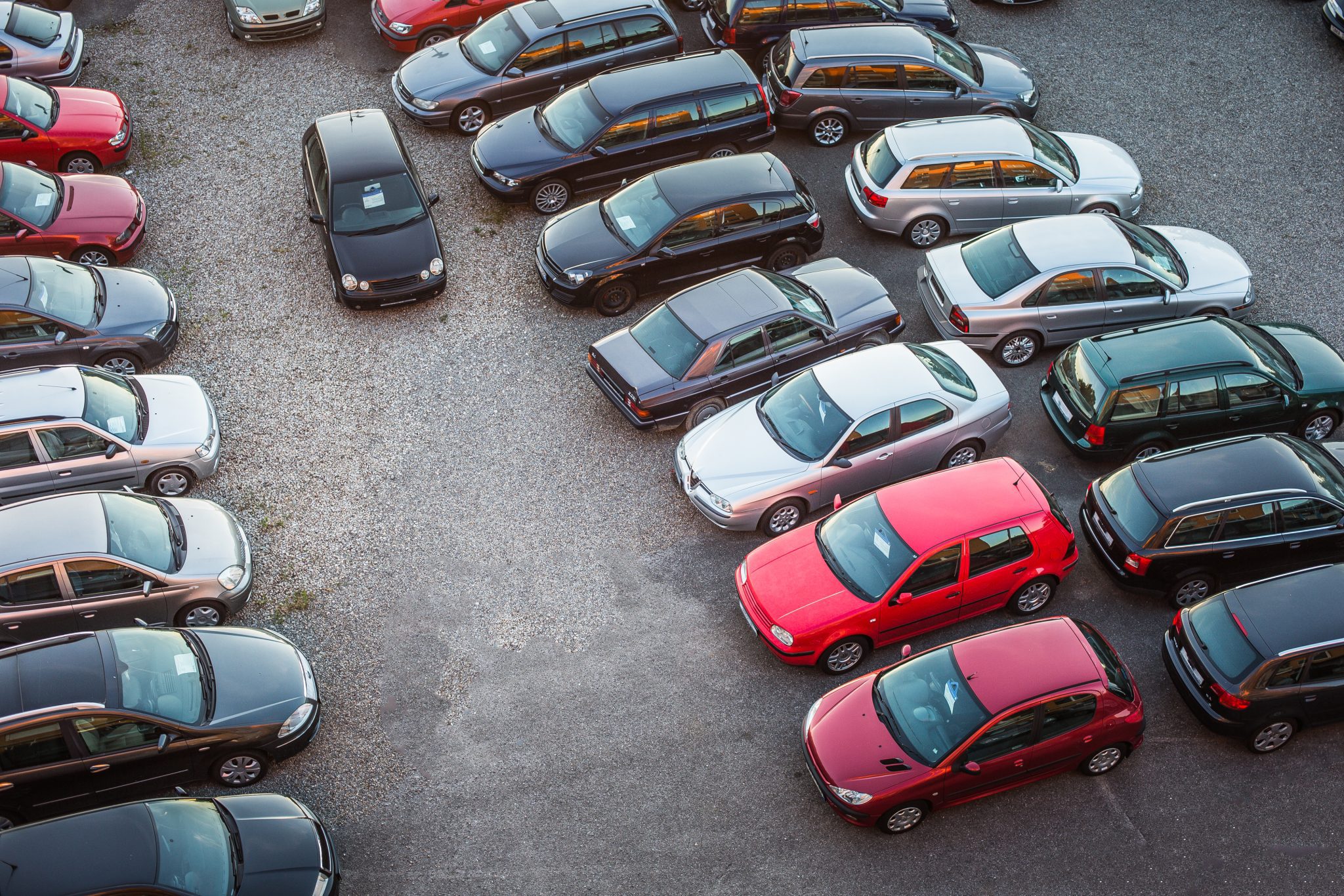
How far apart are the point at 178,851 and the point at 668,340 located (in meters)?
7.71

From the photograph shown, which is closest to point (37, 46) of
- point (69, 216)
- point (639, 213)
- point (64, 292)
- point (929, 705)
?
point (69, 216)

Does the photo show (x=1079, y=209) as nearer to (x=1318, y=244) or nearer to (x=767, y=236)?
(x=1318, y=244)

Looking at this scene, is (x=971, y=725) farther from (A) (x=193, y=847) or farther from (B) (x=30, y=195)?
(B) (x=30, y=195)

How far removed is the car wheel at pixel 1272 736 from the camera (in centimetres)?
1084

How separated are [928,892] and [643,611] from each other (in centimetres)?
402

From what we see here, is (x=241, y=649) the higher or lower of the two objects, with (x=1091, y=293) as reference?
lower

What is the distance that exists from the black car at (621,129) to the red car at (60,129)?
17.9 ft

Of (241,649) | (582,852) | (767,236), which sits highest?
(767,236)

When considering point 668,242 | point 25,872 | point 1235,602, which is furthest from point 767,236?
point 25,872

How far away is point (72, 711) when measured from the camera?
9.85 metres

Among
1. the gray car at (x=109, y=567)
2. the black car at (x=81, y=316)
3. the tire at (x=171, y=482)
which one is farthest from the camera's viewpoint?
the black car at (x=81, y=316)

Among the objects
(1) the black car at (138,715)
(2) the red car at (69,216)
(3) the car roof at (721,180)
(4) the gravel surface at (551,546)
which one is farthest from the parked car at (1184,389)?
(2) the red car at (69,216)

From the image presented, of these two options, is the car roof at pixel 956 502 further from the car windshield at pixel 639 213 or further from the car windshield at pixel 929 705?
the car windshield at pixel 639 213

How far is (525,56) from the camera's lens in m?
17.9
